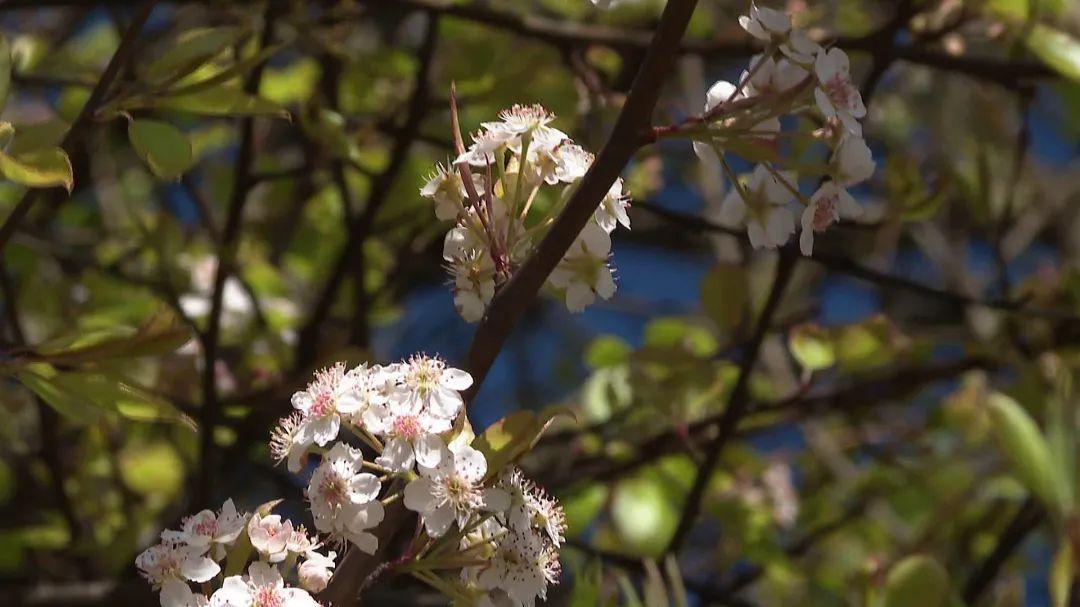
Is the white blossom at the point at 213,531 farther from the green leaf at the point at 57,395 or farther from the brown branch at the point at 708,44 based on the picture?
the brown branch at the point at 708,44

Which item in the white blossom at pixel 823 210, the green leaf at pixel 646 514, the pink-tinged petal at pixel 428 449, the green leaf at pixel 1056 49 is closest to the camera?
the pink-tinged petal at pixel 428 449

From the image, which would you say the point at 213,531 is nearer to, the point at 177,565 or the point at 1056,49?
the point at 177,565

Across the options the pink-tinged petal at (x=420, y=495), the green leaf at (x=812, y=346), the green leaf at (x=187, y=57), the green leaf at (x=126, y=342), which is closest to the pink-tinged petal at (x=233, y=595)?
the pink-tinged petal at (x=420, y=495)

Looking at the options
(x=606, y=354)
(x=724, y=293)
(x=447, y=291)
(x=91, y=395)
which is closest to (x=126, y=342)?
(x=91, y=395)

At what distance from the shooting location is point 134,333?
1.03m

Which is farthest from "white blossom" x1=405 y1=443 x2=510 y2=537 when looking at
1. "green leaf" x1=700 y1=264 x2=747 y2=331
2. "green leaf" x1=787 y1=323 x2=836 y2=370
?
"green leaf" x1=700 y1=264 x2=747 y2=331

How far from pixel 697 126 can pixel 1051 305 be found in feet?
4.32

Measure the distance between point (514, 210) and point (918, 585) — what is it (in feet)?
2.10

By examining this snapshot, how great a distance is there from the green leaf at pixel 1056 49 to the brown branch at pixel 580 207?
77 centimetres

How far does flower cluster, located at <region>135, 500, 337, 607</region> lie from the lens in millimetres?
732

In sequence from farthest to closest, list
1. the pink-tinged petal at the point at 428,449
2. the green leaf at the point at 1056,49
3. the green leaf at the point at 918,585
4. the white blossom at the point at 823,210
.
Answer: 1. the green leaf at the point at 1056,49
2. the green leaf at the point at 918,585
3. the white blossom at the point at 823,210
4. the pink-tinged petal at the point at 428,449

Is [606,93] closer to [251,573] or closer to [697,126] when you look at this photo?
[697,126]

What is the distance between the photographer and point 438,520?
2.35 ft

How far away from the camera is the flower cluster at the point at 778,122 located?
767 mm
